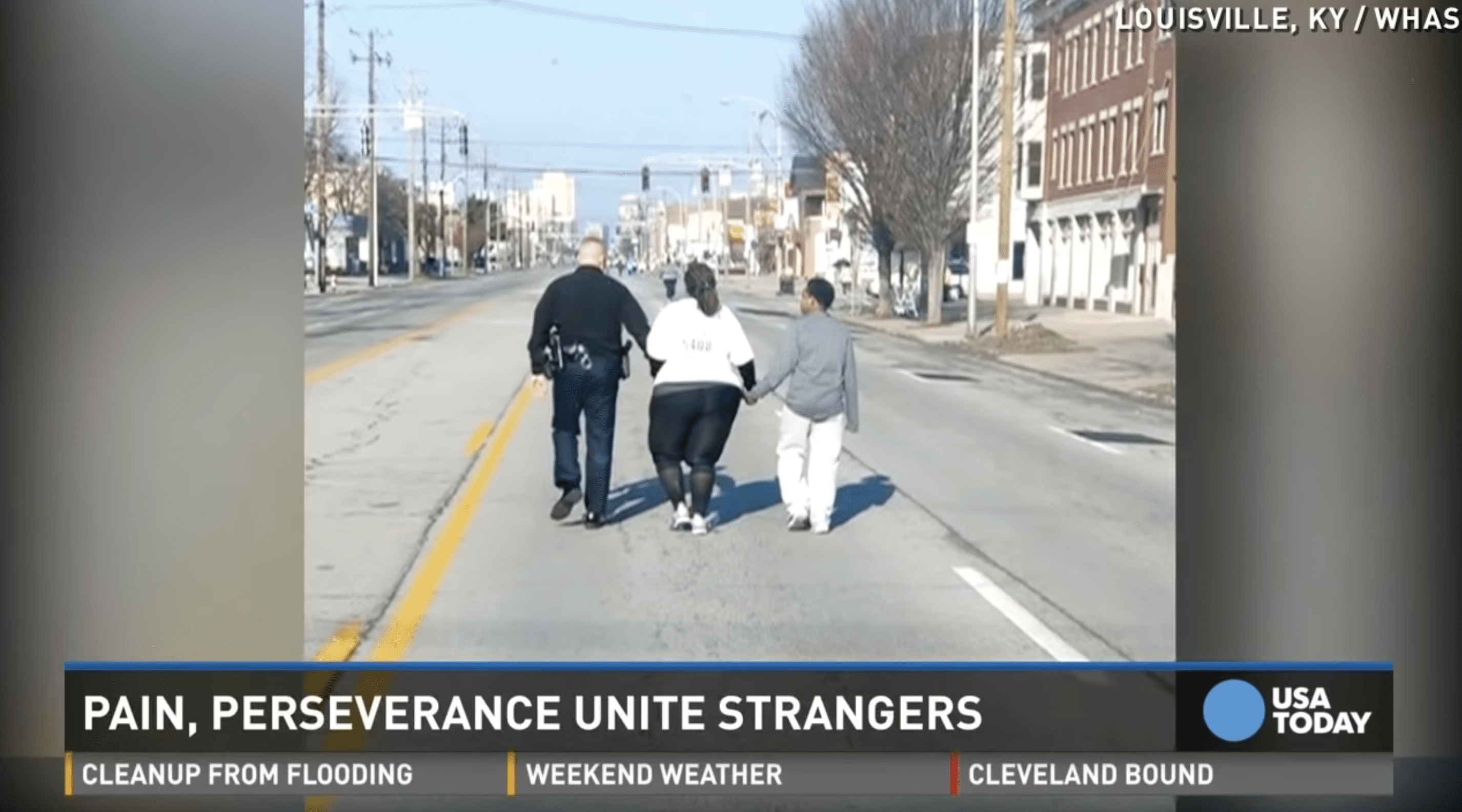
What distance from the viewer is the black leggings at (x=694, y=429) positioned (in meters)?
7.82

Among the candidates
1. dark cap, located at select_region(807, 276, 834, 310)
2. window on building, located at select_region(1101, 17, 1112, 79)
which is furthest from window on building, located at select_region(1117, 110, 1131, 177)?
dark cap, located at select_region(807, 276, 834, 310)

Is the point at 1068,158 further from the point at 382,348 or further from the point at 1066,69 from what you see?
the point at 382,348

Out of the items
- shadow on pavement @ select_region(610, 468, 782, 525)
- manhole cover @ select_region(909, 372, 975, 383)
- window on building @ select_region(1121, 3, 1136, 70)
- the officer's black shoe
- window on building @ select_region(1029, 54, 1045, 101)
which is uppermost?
window on building @ select_region(1029, 54, 1045, 101)

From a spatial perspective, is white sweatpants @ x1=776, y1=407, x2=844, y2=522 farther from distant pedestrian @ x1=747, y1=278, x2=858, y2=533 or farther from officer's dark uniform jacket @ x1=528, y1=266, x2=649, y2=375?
officer's dark uniform jacket @ x1=528, y1=266, x2=649, y2=375

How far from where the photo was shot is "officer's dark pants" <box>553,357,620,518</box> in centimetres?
815

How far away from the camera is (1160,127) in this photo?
3.05 metres

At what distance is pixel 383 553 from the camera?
243 inches

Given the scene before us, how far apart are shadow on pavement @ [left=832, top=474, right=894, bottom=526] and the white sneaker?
2.44 ft

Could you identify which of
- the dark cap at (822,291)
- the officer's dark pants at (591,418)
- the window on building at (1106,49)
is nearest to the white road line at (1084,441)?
the dark cap at (822,291)

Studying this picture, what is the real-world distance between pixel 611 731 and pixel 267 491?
707mm

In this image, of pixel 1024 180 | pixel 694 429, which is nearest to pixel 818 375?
pixel 694 429

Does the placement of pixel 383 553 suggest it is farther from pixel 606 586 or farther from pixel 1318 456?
pixel 1318 456

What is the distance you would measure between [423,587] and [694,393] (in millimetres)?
2032

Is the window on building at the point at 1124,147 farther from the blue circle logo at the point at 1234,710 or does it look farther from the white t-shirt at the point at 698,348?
the white t-shirt at the point at 698,348
